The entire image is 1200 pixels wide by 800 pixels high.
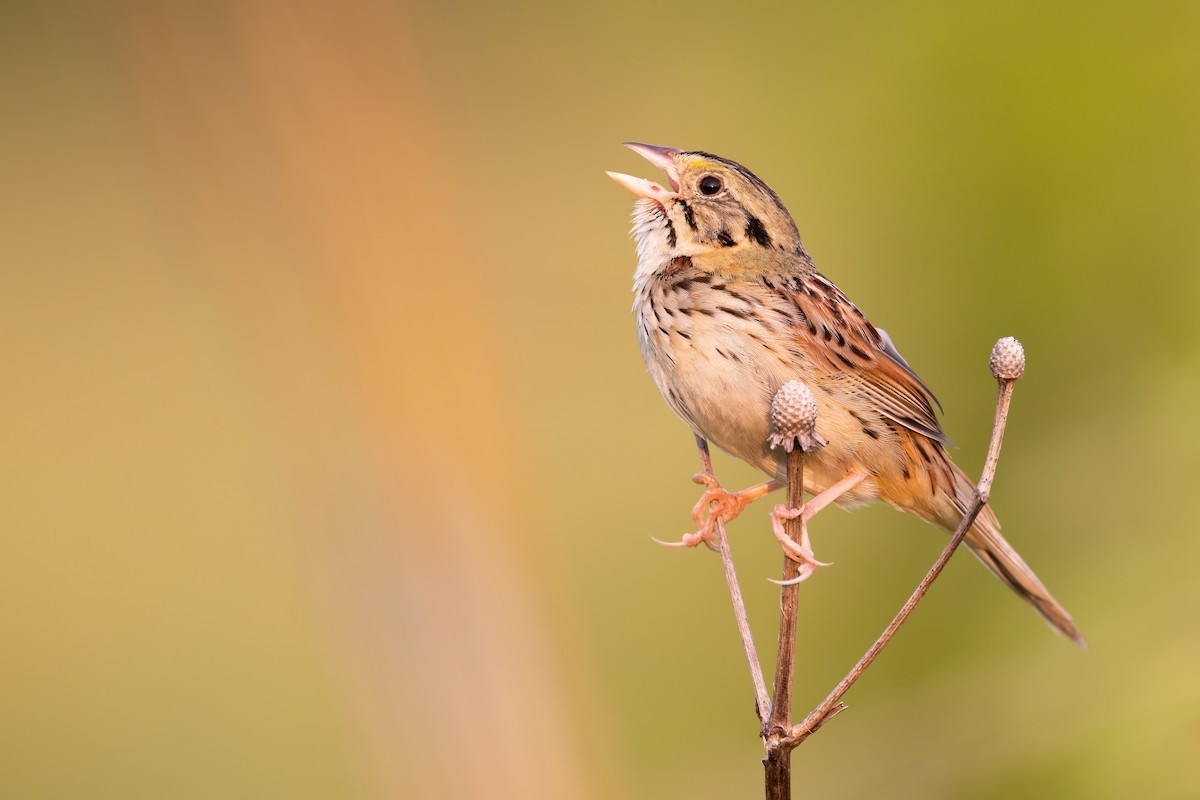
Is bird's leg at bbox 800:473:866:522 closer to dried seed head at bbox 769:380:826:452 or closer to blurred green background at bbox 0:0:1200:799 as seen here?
dried seed head at bbox 769:380:826:452

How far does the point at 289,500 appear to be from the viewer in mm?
4285

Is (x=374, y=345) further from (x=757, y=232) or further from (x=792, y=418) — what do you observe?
(x=792, y=418)

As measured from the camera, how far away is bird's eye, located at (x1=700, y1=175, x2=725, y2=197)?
2.22 meters

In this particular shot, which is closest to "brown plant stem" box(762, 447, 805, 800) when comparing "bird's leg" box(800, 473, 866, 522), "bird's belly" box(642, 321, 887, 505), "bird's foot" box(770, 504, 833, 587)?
"bird's foot" box(770, 504, 833, 587)

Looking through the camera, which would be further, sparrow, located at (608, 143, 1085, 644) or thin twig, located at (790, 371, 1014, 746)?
sparrow, located at (608, 143, 1085, 644)

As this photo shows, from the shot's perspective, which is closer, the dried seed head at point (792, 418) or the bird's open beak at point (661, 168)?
the dried seed head at point (792, 418)

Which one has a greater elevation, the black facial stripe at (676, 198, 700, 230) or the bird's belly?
the black facial stripe at (676, 198, 700, 230)

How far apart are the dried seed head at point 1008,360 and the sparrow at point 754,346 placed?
0.59m

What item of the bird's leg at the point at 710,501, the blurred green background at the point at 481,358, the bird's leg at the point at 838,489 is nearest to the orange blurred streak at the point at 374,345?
the blurred green background at the point at 481,358

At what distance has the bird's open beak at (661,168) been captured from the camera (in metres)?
2.14

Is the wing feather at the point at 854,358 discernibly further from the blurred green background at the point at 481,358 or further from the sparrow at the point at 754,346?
the blurred green background at the point at 481,358

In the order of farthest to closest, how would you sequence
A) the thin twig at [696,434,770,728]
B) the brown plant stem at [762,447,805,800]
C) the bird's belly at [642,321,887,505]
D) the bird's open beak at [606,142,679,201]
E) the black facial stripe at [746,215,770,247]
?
the black facial stripe at [746,215,770,247]
the bird's open beak at [606,142,679,201]
the bird's belly at [642,321,887,505]
the thin twig at [696,434,770,728]
the brown plant stem at [762,447,805,800]

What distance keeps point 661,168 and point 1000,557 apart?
1003 millimetres

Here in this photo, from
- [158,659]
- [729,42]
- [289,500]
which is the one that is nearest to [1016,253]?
[729,42]
